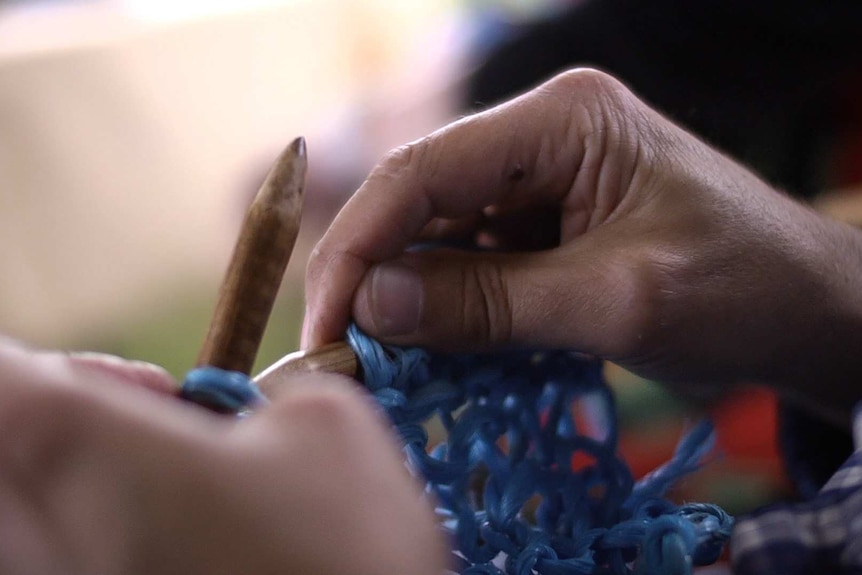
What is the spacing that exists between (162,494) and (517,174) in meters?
0.30

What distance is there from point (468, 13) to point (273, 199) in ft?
4.82

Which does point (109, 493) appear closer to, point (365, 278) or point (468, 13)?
point (365, 278)

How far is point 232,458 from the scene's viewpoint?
0.77 feet

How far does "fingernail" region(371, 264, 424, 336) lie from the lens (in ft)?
1.48

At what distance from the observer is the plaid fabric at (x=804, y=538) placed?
362 millimetres

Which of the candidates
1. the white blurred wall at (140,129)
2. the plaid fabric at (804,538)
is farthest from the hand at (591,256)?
the white blurred wall at (140,129)

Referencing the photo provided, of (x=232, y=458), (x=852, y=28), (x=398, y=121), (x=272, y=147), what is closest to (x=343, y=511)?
(x=232, y=458)

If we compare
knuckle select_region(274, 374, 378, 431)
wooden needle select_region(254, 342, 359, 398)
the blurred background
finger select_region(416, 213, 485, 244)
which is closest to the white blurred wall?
the blurred background

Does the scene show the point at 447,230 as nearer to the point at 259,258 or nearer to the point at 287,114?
the point at 259,258

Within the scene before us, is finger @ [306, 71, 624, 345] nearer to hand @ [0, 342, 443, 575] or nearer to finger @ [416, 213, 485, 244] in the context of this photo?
finger @ [416, 213, 485, 244]

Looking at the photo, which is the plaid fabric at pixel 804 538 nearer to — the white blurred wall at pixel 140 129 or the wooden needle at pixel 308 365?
the wooden needle at pixel 308 365

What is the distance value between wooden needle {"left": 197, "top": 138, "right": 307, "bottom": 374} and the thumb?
76mm

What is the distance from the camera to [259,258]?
39cm

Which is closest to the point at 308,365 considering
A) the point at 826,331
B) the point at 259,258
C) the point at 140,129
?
the point at 259,258
